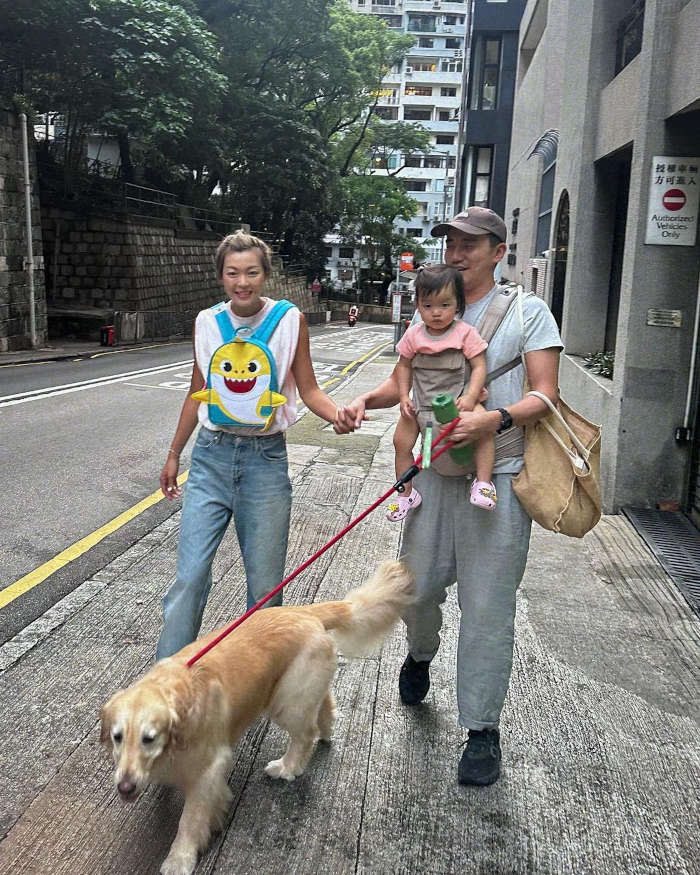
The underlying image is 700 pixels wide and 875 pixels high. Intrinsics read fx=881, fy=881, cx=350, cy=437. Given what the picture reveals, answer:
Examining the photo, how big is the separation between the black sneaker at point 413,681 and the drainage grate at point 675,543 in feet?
6.93

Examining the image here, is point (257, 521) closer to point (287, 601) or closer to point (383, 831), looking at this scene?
point (383, 831)

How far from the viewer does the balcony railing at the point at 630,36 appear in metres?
9.05

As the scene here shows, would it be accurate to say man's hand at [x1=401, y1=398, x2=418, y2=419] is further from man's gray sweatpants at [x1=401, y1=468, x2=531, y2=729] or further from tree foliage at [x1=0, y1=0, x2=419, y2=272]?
tree foliage at [x1=0, y1=0, x2=419, y2=272]

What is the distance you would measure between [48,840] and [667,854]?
198cm

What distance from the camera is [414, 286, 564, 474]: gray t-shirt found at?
3.23 m

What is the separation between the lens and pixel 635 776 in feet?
10.8

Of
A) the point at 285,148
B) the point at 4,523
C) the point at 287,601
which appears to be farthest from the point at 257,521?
the point at 285,148

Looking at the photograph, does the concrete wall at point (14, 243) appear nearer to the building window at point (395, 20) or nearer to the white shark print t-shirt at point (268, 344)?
the white shark print t-shirt at point (268, 344)

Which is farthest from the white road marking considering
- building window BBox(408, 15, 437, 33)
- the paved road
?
building window BBox(408, 15, 437, 33)

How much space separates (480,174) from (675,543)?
28.5m

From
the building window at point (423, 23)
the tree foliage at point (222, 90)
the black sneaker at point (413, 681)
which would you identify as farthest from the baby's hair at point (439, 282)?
the building window at point (423, 23)

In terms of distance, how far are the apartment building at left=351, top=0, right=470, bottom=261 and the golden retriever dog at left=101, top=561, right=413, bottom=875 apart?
263 feet

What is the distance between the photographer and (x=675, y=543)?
636 centimetres

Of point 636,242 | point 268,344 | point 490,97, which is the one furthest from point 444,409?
point 490,97
